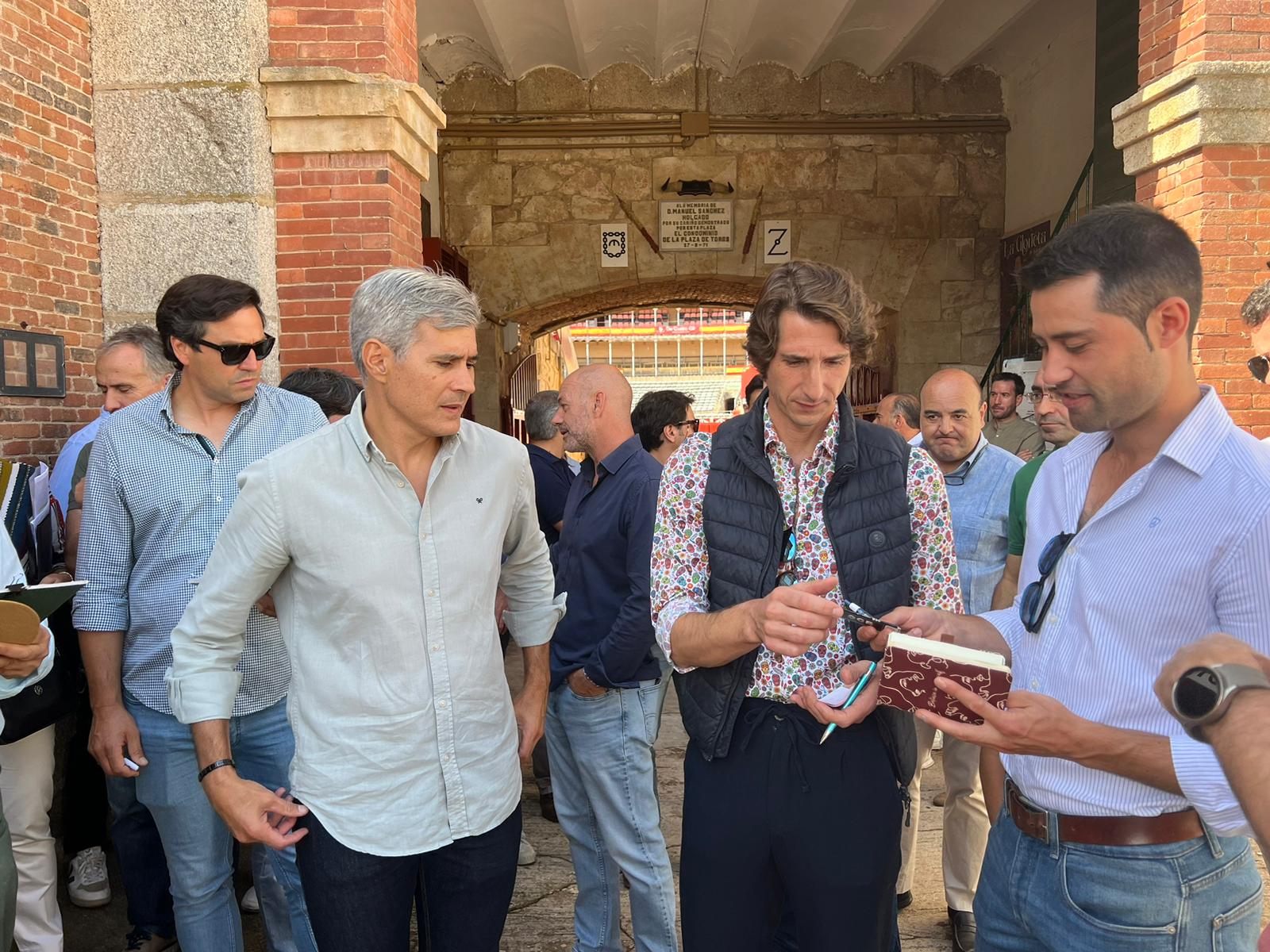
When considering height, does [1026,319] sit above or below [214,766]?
above

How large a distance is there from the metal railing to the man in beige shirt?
61.9 inches

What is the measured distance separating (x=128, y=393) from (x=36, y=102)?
174 centimetres

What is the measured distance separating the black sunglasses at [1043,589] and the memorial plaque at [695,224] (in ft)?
32.4

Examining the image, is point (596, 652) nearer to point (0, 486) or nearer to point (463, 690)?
point (463, 690)

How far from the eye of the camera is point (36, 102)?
15.0ft

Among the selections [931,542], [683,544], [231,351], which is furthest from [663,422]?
[931,542]

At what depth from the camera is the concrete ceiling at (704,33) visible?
30.5 ft

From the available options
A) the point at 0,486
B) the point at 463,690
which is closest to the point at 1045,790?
the point at 463,690

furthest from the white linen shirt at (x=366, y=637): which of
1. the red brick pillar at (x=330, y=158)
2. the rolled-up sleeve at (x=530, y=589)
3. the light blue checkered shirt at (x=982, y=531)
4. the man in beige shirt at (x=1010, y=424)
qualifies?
the man in beige shirt at (x=1010, y=424)

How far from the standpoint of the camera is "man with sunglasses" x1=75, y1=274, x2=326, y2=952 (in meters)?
2.74

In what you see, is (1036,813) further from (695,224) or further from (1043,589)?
(695,224)

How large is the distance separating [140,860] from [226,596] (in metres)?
1.87

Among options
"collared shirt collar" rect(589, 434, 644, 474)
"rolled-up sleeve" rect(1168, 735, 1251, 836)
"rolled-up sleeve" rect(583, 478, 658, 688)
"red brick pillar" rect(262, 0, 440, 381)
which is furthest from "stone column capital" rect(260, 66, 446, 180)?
"rolled-up sleeve" rect(1168, 735, 1251, 836)

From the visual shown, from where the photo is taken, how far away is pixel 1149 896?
1648 millimetres
